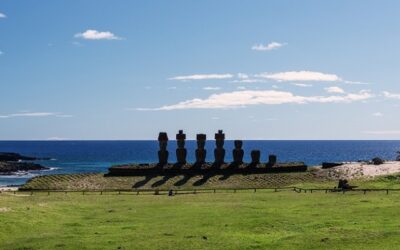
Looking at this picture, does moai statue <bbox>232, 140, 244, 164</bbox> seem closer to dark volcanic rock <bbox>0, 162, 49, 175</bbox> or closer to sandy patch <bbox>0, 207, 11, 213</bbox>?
sandy patch <bbox>0, 207, 11, 213</bbox>

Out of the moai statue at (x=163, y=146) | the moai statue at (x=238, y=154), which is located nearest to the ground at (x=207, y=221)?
the moai statue at (x=238, y=154)

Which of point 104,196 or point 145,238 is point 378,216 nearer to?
point 145,238

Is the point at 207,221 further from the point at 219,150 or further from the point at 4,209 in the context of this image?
the point at 219,150

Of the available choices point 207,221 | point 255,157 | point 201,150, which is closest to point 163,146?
point 201,150

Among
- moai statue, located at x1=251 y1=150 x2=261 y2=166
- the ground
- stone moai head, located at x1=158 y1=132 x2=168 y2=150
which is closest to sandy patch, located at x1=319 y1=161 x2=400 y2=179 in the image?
moai statue, located at x1=251 y1=150 x2=261 y2=166

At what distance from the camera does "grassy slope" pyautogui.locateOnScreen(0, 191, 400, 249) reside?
31.4 m

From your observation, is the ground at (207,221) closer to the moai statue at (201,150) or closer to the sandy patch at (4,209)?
the sandy patch at (4,209)

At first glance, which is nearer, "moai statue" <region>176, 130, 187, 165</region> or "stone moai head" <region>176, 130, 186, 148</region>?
"moai statue" <region>176, 130, 187, 165</region>

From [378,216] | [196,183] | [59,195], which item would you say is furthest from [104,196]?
[378,216]

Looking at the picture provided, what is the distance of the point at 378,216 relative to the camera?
132 feet

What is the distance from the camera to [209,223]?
3866 cm

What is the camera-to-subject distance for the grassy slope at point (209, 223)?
31422 millimetres

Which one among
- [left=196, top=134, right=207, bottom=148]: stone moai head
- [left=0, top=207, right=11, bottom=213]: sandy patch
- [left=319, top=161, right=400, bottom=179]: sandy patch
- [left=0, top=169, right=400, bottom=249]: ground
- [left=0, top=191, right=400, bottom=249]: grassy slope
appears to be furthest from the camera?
[left=196, top=134, right=207, bottom=148]: stone moai head

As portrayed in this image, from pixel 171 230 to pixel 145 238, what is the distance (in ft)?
10.4
